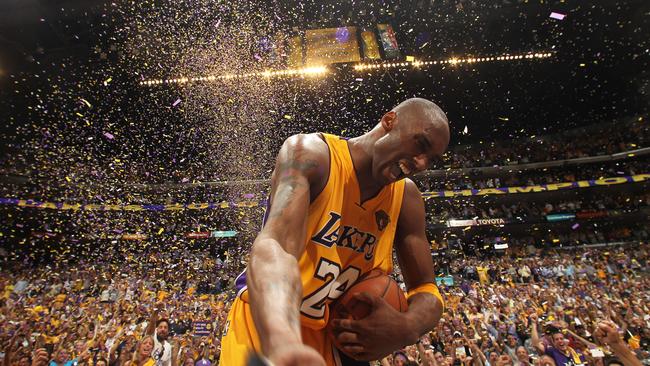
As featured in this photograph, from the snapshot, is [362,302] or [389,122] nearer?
[362,302]

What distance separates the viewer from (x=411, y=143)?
6.68 feet

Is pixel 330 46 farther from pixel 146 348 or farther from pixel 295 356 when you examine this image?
pixel 295 356

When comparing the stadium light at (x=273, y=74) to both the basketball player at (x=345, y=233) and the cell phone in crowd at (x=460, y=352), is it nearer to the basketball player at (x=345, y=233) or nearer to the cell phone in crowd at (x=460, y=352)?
the cell phone in crowd at (x=460, y=352)

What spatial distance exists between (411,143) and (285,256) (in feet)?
3.42

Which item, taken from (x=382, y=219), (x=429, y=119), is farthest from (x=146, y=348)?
(x=429, y=119)

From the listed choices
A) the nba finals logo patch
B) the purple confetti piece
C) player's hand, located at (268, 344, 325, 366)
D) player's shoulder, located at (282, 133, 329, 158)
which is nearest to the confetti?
the purple confetti piece

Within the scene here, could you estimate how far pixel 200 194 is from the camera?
27875 mm

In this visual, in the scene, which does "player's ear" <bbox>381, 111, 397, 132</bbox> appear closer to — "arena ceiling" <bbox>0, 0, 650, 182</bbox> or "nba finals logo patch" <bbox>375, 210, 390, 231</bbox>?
"nba finals logo patch" <bbox>375, 210, 390, 231</bbox>

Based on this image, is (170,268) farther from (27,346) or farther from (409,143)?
(409,143)

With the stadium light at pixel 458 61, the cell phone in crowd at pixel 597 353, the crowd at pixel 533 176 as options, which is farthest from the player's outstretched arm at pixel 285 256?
the crowd at pixel 533 176

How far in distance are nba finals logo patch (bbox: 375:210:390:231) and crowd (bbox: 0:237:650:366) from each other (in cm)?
634

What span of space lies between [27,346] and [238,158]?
875 inches

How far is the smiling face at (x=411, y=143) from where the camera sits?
2033mm

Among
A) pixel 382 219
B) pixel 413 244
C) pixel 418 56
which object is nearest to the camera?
pixel 382 219
